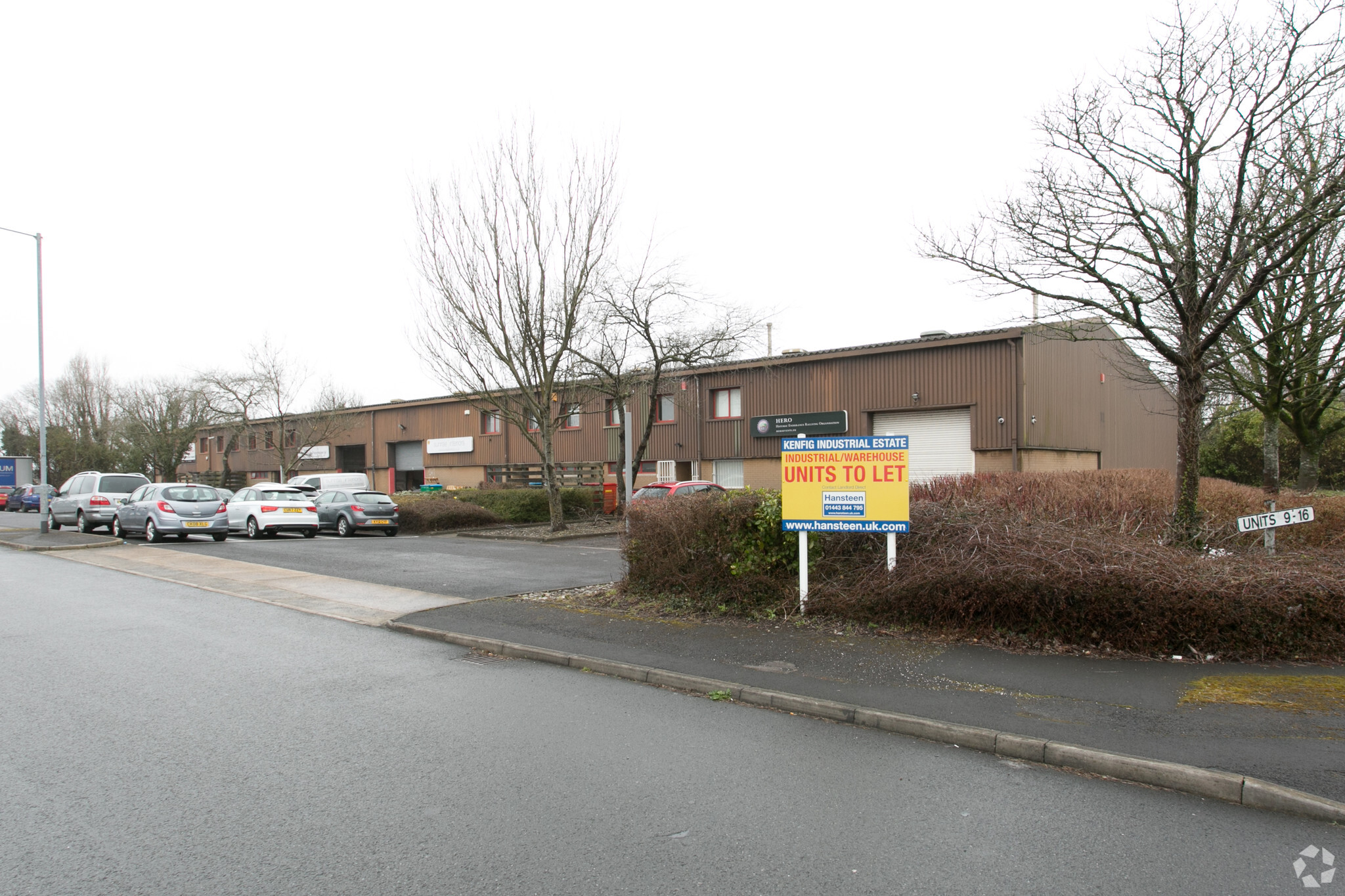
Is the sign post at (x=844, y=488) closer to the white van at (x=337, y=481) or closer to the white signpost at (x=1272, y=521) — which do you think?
the white signpost at (x=1272, y=521)

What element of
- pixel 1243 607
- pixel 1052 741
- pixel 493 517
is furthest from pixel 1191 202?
pixel 493 517

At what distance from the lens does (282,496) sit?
2398 centimetres

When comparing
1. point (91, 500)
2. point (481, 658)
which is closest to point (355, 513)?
point (91, 500)

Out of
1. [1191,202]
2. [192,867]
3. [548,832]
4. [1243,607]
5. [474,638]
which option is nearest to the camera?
[192,867]

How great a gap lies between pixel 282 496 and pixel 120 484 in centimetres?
503

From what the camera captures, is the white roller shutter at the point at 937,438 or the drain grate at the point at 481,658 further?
the white roller shutter at the point at 937,438

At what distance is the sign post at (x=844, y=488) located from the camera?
Result: 8547 mm

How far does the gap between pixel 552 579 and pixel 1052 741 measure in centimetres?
939

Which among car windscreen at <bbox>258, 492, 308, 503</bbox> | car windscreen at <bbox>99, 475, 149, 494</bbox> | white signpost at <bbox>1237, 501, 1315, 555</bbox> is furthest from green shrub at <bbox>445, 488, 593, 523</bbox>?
white signpost at <bbox>1237, 501, 1315, 555</bbox>

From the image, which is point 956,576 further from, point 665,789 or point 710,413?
point 710,413

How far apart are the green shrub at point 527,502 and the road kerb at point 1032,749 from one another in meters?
21.5

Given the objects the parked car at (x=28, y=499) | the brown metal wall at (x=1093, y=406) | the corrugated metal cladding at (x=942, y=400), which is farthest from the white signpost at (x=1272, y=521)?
the parked car at (x=28, y=499)

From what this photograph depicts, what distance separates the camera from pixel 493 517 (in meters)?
28.3

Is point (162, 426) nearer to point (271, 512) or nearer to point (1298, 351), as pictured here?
point (271, 512)
